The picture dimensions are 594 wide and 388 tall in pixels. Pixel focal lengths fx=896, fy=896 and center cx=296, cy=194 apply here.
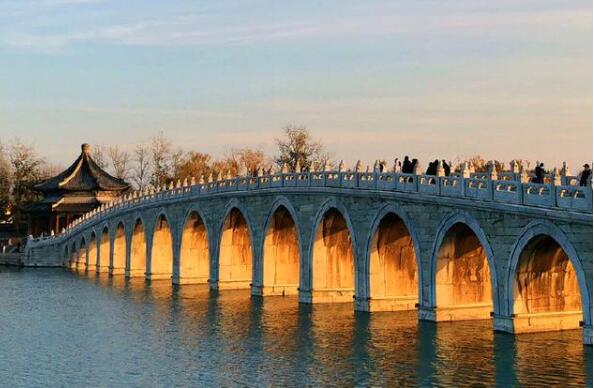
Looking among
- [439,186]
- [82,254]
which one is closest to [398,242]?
[439,186]

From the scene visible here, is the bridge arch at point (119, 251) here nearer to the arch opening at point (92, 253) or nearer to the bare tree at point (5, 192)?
the arch opening at point (92, 253)

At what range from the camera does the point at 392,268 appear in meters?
37.4

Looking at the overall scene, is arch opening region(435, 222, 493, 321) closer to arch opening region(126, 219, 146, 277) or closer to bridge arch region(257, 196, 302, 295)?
bridge arch region(257, 196, 302, 295)

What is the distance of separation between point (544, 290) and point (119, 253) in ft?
150

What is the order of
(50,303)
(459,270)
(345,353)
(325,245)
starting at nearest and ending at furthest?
(345,353), (459,270), (325,245), (50,303)

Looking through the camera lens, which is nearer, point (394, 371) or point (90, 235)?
point (394, 371)

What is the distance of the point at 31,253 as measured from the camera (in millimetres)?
81562

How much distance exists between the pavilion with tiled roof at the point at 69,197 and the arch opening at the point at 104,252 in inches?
788

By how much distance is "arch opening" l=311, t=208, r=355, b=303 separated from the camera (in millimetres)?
41031

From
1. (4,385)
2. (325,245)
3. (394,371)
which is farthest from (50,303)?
(394,371)

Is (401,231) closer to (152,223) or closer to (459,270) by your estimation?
(459,270)

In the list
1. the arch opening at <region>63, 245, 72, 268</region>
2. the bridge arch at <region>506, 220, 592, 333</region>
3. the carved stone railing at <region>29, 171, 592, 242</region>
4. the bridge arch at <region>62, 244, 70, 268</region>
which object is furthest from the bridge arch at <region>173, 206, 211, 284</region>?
the bridge arch at <region>506, 220, 592, 333</region>

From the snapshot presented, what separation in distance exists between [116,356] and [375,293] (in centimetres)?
1222

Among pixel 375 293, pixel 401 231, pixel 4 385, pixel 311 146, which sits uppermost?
pixel 311 146
